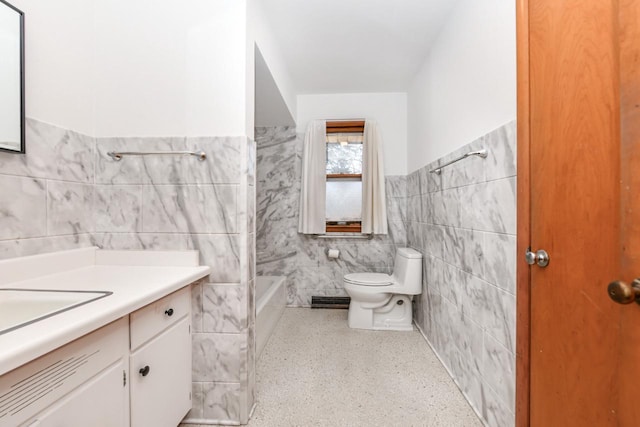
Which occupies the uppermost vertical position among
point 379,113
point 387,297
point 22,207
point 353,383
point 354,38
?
point 354,38

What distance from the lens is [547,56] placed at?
0.97 m

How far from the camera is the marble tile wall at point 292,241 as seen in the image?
3131 millimetres

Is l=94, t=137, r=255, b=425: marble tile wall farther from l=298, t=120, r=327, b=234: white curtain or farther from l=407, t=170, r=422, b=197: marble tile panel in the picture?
l=407, t=170, r=422, b=197: marble tile panel

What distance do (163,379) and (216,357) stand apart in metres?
0.29

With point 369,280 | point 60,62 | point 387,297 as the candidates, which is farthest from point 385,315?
point 60,62

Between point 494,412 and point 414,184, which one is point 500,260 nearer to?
point 494,412

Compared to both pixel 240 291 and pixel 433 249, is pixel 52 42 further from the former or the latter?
pixel 433 249

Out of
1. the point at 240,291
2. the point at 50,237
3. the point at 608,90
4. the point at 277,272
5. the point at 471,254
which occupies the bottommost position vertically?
the point at 277,272

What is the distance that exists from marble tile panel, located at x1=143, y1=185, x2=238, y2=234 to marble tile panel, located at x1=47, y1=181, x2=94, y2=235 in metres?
0.28

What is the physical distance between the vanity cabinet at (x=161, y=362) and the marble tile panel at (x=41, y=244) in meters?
0.58

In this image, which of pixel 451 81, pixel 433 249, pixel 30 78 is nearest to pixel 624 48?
pixel 451 81

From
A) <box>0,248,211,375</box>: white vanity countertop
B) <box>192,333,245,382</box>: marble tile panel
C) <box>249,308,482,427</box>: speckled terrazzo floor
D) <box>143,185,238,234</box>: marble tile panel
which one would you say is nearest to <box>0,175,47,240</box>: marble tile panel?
<box>0,248,211,375</box>: white vanity countertop

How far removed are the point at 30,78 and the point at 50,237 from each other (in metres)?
0.66

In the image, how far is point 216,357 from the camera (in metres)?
1.44
